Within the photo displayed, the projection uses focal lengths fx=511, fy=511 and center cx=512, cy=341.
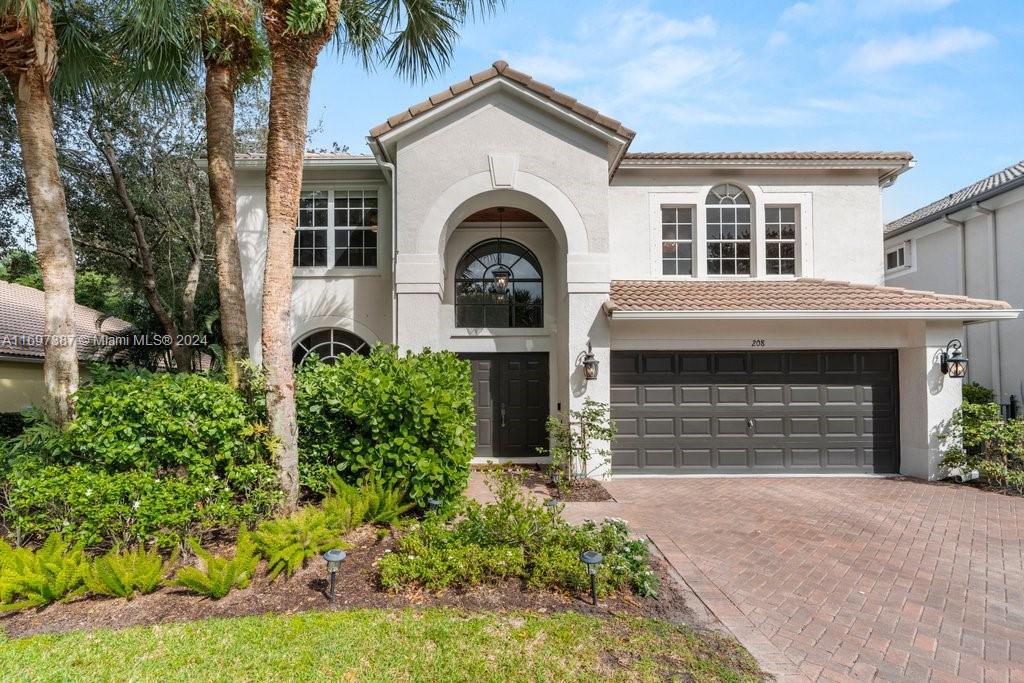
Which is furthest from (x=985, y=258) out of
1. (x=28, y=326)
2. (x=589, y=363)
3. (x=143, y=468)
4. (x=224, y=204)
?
(x=28, y=326)

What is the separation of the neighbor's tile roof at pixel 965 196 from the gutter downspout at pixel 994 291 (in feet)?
1.79

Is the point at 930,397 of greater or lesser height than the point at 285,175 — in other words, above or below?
below

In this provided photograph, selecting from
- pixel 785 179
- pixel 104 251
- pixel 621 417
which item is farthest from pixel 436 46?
pixel 104 251

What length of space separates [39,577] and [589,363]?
8107mm

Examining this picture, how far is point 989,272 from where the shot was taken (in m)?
13.3

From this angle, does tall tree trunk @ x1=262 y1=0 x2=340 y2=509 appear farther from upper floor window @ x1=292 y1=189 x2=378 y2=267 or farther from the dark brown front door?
the dark brown front door

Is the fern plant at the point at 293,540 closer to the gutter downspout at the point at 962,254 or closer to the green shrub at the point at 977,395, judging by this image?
the green shrub at the point at 977,395

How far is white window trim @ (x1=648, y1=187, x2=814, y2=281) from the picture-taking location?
40.6ft

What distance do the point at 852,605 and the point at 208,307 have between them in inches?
620

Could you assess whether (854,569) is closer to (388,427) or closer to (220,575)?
(388,427)

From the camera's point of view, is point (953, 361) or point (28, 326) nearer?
point (953, 361)

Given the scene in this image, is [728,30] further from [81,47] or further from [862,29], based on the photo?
[81,47]

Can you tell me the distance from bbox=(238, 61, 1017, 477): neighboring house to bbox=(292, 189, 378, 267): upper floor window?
0.11 feet

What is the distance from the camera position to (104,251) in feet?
47.5
